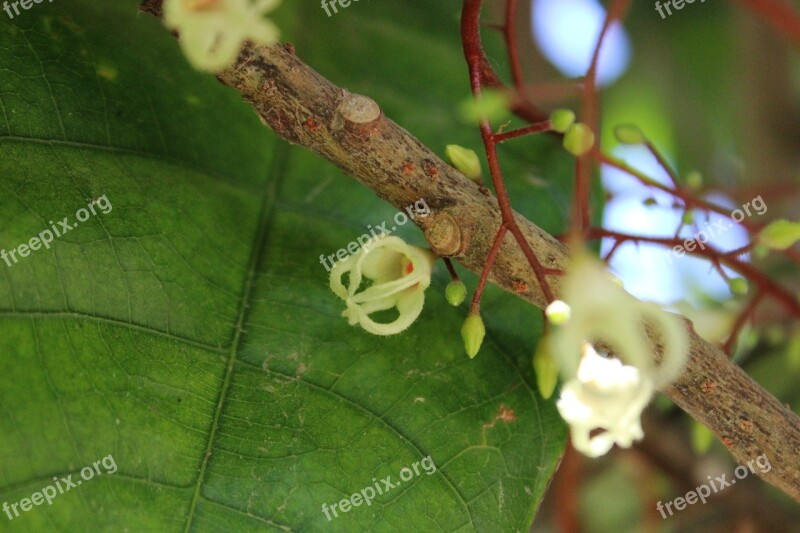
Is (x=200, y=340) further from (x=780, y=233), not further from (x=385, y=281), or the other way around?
(x=780, y=233)

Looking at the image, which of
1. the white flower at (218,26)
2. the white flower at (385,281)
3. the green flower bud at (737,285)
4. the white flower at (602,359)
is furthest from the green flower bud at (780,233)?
the white flower at (218,26)

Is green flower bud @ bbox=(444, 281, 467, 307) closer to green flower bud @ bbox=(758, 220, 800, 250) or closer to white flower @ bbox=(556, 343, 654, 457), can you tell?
white flower @ bbox=(556, 343, 654, 457)

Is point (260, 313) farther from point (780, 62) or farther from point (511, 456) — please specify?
point (780, 62)

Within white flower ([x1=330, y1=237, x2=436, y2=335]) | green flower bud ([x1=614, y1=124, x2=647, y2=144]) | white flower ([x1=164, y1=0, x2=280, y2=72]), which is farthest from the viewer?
green flower bud ([x1=614, y1=124, x2=647, y2=144])

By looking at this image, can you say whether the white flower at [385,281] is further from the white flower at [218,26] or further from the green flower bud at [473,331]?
the white flower at [218,26]

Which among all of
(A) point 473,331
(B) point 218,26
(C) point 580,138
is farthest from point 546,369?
(B) point 218,26

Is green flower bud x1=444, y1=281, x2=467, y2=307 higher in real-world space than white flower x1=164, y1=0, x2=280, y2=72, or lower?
lower

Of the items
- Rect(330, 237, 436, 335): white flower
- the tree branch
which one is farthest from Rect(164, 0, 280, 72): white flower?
Rect(330, 237, 436, 335): white flower
